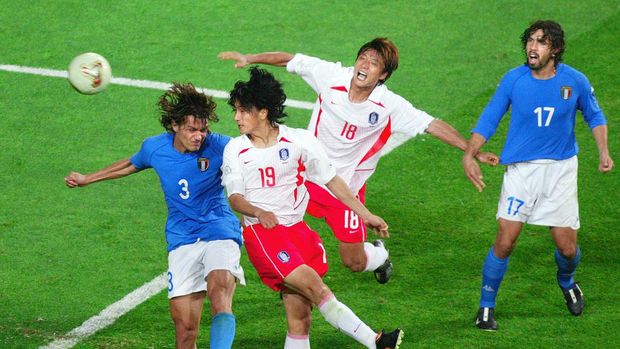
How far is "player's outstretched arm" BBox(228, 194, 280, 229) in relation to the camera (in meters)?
8.21

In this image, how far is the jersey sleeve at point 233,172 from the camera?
8.59 m

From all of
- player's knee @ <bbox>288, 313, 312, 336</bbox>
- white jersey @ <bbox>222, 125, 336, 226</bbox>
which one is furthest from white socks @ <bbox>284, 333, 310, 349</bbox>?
white jersey @ <bbox>222, 125, 336, 226</bbox>

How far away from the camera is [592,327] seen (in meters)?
9.52

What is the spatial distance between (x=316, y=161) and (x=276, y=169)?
0.28 m

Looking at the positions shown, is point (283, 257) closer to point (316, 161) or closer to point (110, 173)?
point (316, 161)

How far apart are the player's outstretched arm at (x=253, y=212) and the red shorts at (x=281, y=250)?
0.59ft

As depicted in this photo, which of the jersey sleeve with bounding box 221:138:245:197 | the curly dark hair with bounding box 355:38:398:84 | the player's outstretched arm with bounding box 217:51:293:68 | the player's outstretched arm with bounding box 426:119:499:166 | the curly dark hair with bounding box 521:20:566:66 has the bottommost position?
the jersey sleeve with bounding box 221:138:245:197

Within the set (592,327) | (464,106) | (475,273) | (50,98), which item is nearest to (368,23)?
(464,106)

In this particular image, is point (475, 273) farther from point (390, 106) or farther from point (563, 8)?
point (563, 8)

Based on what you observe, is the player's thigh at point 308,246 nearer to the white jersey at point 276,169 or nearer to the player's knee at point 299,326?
the white jersey at point 276,169

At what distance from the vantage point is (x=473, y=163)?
9.14 m

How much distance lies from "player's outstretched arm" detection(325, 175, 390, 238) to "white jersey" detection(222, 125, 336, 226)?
7cm

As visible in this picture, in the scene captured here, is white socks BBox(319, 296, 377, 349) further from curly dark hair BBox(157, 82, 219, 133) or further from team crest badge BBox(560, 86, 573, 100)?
team crest badge BBox(560, 86, 573, 100)

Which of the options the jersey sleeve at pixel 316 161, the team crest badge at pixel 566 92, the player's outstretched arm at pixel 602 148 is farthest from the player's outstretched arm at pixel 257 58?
the player's outstretched arm at pixel 602 148
